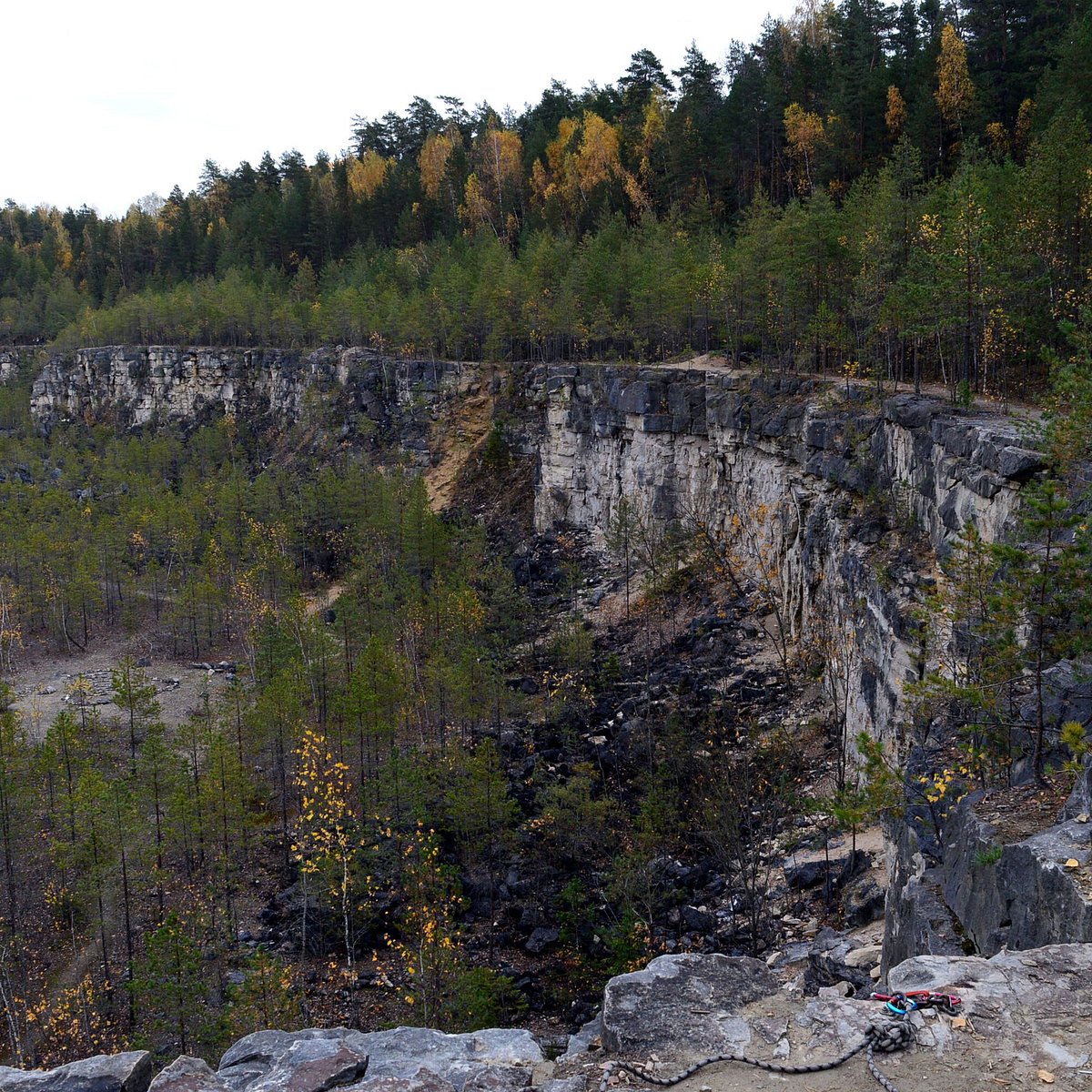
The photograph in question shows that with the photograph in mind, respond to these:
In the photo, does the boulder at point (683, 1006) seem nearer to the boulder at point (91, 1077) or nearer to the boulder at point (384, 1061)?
the boulder at point (384, 1061)

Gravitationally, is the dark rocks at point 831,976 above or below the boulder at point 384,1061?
below

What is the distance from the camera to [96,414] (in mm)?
93562

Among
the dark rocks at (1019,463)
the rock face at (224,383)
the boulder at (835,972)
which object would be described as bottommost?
the boulder at (835,972)

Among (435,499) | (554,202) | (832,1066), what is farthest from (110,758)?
(554,202)

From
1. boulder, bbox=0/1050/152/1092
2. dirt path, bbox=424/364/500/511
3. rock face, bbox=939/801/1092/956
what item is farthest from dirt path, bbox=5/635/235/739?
rock face, bbox=939/801/1092/956

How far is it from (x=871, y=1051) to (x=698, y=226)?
2694 inches

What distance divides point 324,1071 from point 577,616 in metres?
35.6

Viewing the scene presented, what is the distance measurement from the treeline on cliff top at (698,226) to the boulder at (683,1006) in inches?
612

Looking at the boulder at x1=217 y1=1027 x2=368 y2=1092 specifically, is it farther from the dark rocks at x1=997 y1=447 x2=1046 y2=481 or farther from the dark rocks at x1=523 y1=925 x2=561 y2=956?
the dark rocks at x1=997 y1=447 x2=1046 y2=481

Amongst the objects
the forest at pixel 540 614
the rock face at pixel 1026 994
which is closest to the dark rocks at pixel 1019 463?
the forest at pixel 540 614

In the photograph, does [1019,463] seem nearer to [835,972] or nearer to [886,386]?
[835,972]

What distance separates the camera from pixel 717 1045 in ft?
28.2

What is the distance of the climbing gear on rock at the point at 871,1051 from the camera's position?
805cm

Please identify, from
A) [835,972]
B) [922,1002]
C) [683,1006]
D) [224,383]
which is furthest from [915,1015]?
[224,383]
